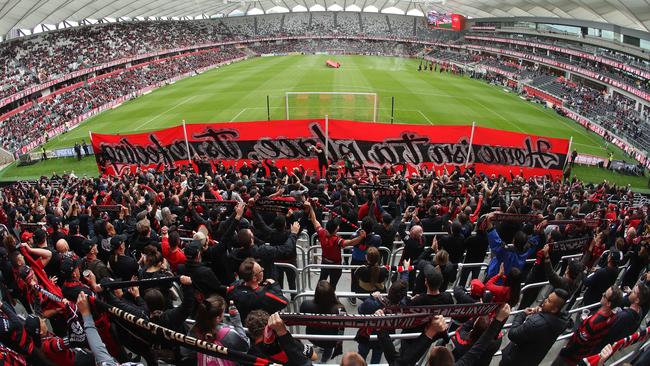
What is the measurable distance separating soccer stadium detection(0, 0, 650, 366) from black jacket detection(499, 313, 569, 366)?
20mm

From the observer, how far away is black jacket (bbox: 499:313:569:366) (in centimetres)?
419

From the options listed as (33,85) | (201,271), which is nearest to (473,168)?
(201,271)

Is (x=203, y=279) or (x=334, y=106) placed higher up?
(x=334, y=106)

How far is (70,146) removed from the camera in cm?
3259

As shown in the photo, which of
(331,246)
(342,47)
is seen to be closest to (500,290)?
(331,246)

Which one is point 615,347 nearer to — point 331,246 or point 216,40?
point 331,246

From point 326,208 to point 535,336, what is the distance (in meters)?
6.16

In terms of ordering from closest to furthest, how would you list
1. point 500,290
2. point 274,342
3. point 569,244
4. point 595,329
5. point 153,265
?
1. point 274,342
2. point 595,329
3. point 500,290
4. point 153,265
5. point 569,244

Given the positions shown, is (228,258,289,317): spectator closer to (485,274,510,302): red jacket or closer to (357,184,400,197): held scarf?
(485,274,510,302): red jacket

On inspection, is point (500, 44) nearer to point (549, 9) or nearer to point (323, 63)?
point (549, 9)

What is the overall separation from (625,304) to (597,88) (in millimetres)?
51832

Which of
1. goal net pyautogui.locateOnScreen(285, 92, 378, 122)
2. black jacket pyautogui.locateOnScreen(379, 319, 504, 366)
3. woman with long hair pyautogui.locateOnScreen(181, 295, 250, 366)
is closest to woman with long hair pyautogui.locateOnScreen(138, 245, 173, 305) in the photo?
woman with long hair pyautogui.locateOnScreen(181, 295, 250, 366)

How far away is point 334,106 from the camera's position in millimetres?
33375

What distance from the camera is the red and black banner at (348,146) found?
17.7 m
